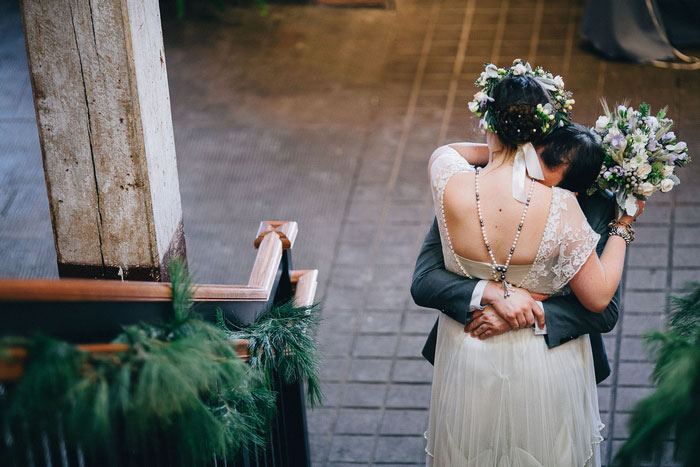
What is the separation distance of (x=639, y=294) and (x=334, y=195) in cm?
220

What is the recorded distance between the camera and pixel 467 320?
2.75 metres

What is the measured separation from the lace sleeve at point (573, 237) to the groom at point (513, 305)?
0.62 ft

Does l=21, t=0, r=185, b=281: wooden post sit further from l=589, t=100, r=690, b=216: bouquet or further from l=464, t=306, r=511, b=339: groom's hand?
l=589, t=100, r=690, b=216: bouquet

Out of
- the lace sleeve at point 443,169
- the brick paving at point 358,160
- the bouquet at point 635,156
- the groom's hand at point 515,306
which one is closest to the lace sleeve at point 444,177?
the lace sleeve at point 443,169

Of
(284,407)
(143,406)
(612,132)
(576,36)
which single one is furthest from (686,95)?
(143,406)

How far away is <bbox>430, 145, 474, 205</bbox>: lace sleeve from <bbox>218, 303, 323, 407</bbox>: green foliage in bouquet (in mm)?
561

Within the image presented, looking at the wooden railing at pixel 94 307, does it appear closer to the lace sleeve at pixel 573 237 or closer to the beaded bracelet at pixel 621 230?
the lace sleeve at pixel 573 237

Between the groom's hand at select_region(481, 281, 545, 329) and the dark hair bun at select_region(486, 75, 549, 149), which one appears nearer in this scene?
the dark hair bun at select_region(486, 75, 549, 149)

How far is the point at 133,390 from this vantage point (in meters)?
1.52

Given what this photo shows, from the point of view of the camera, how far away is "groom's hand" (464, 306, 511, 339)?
2.69 meters

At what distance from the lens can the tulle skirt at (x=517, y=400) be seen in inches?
108

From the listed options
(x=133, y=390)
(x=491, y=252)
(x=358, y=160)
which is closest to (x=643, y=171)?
(x=491, y=252)

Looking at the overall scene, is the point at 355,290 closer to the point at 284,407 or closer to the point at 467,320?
the point at 284,407

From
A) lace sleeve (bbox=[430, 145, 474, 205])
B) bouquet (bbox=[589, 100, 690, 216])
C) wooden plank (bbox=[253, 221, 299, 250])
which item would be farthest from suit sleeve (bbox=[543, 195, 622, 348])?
wooden plank (bbox=[253, 221, 299, 250])
